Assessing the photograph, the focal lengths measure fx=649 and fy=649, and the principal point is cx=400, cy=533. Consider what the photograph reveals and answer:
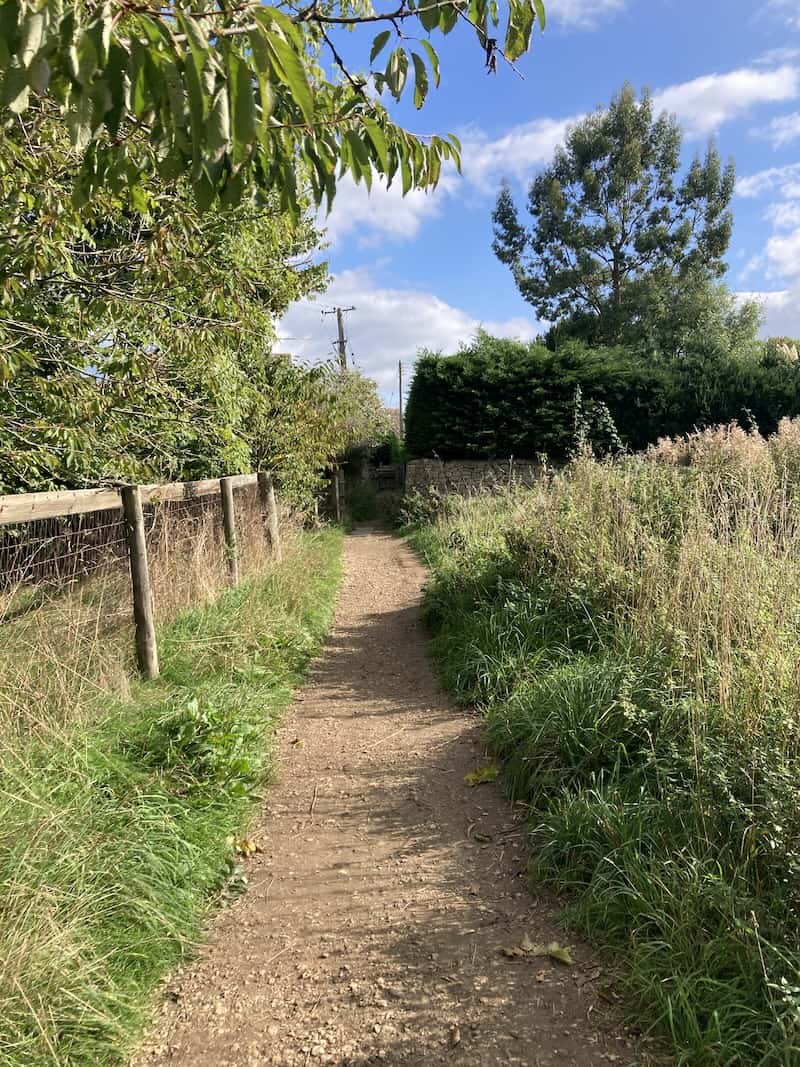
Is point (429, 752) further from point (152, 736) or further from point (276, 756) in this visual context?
Answer: point (152, 736)

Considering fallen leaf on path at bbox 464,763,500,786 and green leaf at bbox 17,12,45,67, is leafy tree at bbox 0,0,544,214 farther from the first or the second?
fallen leaf on path at bbox 464,763,500,786

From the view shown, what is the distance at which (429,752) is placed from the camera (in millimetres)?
4215

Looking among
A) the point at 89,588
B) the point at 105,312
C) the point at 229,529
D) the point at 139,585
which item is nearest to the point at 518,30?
the point at 105,312

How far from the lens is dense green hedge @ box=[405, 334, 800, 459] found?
1773 centimetres

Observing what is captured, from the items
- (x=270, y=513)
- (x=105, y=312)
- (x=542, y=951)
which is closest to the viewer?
(x=542, y=951)

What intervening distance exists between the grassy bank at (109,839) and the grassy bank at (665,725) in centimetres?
155

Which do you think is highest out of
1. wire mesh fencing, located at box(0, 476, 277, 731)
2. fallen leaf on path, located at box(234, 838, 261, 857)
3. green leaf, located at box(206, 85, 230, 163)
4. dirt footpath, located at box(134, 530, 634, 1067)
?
green leaf, located at box(206, 85, 230, 163)

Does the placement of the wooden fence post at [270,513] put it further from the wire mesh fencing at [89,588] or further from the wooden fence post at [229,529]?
the wooden fence post at [229,529]

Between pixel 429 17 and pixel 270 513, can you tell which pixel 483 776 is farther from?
pixel 270 513

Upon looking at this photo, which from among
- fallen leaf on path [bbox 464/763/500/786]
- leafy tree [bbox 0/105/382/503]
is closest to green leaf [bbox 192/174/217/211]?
leafy tree [bbox 0/105/382/503]

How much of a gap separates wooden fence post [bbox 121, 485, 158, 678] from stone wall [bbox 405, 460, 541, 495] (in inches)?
522

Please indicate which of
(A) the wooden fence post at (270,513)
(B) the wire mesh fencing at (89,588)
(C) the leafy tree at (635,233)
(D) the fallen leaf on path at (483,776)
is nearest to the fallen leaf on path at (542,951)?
(D) the fallen leaf on path at (483,776)

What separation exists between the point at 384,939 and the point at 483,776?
1.34 metres

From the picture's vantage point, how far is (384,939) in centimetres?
261
